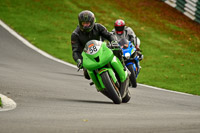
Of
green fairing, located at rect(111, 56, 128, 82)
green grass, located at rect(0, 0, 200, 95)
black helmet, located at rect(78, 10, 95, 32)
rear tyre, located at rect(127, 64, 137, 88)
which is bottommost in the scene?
green grass, located at rect(0, 0, 200, 95)

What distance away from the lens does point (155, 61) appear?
18.4m

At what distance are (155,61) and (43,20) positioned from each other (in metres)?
9.33

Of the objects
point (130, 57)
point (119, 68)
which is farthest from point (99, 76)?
point (130, 57)

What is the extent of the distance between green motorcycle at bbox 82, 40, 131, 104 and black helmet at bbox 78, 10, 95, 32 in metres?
0.77

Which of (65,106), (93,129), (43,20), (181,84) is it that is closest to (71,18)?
Result: (43,20)

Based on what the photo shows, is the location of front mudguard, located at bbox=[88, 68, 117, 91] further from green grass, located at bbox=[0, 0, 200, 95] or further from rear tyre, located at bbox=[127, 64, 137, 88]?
green grass, located at bbox=[0, 0, 200, 95]

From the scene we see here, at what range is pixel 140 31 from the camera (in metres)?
24.6

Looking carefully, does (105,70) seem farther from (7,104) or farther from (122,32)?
(122,32)

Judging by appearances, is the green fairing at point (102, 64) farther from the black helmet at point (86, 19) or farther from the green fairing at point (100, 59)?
the black helmet at point (86, 19)

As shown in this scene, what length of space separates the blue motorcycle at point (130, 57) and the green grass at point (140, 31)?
1.81 meters

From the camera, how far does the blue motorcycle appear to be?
1167 cm

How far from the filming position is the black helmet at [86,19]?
8.25m

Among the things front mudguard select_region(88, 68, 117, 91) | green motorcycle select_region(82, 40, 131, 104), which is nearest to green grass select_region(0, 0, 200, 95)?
green motorcycle select_region(82, 40, 131, 104)

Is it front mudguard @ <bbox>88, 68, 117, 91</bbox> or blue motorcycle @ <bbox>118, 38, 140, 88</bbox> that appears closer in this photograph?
front mudguard @ <bbox>88, 68, 117, 91</bbox>
